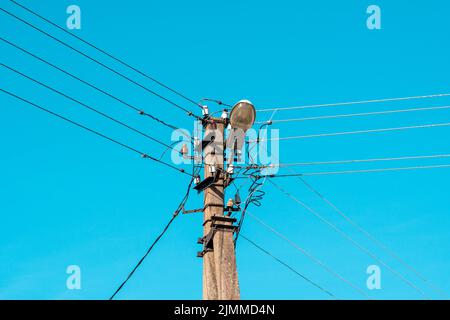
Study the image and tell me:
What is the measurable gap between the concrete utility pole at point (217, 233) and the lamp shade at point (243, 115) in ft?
1.20

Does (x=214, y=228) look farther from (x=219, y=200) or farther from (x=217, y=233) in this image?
(x=219, y=200)

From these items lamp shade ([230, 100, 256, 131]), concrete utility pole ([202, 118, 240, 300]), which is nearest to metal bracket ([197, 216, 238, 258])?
concrete utility pole ([202, 118, 240, 300])

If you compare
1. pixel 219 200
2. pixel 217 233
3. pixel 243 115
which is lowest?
pixel 217 233

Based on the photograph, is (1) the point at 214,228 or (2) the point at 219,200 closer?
(1) the point at 214,228

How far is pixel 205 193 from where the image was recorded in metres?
12.7

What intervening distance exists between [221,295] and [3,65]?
4926mm

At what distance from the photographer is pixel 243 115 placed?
12.8m

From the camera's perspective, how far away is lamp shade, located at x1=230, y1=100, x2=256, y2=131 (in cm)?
1277

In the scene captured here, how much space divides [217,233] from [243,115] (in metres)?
2.01

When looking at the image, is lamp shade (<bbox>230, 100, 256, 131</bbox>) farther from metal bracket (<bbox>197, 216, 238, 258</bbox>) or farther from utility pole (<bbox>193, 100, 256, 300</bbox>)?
metal bracket (<bbox>197, 216, 238, 258</bbox>)

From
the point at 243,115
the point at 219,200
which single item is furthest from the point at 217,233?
the point at 243,115
